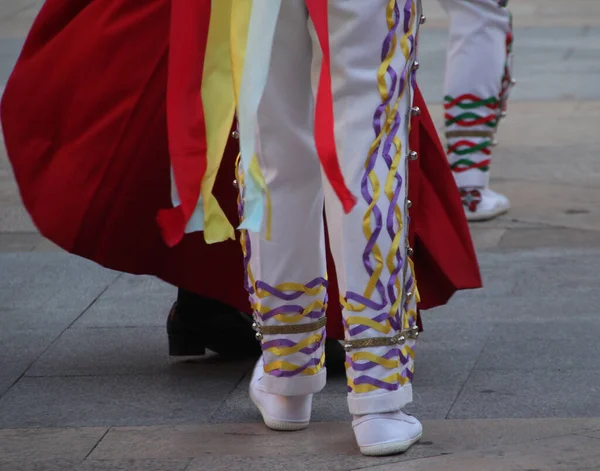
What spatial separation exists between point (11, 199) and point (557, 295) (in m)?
2.72

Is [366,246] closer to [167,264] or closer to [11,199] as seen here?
[167,264]

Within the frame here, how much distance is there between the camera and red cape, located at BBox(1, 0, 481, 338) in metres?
3.69

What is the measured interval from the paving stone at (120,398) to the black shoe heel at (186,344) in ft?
0.16

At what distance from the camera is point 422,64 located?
977cm

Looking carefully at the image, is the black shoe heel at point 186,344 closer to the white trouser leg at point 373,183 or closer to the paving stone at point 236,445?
the paving stone at point 236,445

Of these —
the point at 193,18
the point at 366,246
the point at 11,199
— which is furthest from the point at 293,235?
the point at 11,199

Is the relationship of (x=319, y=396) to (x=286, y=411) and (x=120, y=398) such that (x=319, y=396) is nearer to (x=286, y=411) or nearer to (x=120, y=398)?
(x=286, y=411)

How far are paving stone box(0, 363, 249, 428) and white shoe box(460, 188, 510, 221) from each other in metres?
2.13

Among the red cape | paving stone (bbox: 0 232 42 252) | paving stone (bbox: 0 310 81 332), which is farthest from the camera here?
paving stone (bbox: 0 232 42 252)

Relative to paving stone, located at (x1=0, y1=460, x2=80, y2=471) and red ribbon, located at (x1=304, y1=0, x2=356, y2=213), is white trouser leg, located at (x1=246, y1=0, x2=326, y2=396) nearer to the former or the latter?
red ribbon, located at (x1=304, y1=0, x2=356, y2=213)

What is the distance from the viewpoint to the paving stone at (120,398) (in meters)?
3.46

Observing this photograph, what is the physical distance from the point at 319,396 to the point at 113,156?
31.2 inches

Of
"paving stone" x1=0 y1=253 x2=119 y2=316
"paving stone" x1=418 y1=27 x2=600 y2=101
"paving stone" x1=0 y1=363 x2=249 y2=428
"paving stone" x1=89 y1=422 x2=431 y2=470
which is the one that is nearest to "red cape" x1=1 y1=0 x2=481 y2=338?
"paving stone" x1=0 y1=363 x2=249 y2=428

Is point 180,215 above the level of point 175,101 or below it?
below
